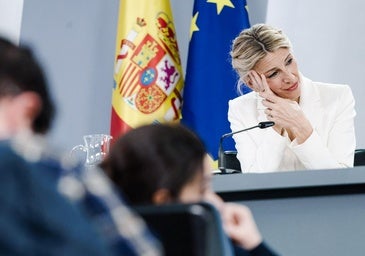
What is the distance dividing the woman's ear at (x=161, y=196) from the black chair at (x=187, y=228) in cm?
8

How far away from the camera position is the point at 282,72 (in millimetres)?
3676

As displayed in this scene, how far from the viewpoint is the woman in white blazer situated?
3.49 meters

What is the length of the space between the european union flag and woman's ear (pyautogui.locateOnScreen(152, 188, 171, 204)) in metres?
3.38

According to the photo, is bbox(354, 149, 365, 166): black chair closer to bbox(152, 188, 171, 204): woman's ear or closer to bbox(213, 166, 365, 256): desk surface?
bbox(213, 166, 365, 256): desk surface

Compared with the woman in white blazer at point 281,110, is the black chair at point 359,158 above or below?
below

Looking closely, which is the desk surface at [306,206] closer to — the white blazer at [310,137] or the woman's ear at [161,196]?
the white blazer at [310,137]

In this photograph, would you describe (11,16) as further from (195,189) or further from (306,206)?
(195,189)

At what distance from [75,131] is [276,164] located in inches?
70.6

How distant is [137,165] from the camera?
46.1 inches

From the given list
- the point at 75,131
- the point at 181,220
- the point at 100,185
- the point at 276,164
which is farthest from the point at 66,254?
the point at 75,131

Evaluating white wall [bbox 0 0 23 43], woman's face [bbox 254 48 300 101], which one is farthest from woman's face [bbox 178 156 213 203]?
white wall [bbox 0 0 23 43]

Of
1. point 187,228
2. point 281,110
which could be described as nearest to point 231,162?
point 281,110

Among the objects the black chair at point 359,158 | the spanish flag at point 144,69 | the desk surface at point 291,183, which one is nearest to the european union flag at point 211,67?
the spanish flag at point 144,69

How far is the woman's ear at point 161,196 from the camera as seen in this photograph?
1161mm
